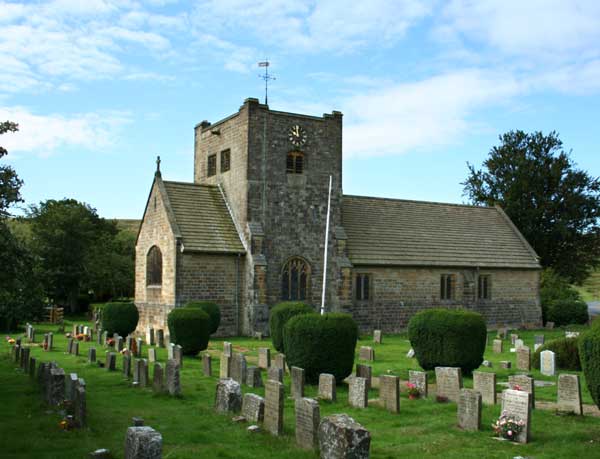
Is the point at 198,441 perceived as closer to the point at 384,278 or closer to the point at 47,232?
the point at 384,278

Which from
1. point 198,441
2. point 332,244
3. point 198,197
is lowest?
point 198,441

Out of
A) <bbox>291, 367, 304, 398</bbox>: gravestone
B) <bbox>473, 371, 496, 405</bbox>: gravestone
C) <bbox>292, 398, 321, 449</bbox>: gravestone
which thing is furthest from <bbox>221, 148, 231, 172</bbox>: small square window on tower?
<bbox>292, 398, 321, 449</bbox>: gravestone

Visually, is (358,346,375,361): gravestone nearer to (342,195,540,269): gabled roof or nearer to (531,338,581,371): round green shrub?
(531,338,581,371): round green shrub

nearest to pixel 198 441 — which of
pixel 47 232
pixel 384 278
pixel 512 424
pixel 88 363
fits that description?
pixel 512 424

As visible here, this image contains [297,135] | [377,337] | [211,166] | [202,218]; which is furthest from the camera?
[211,166]

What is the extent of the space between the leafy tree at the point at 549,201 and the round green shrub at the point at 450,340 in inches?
1256

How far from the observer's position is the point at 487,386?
→ 1454 cm

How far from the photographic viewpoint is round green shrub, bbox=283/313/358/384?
16.8m

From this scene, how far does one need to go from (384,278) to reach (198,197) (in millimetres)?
10574

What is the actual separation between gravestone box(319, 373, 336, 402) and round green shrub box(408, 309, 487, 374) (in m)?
4.39

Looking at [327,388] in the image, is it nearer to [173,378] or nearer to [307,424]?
[173,378]

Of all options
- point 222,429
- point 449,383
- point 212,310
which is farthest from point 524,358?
point 212,310

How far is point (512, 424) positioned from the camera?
1138cm

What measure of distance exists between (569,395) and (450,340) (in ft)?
15.6
